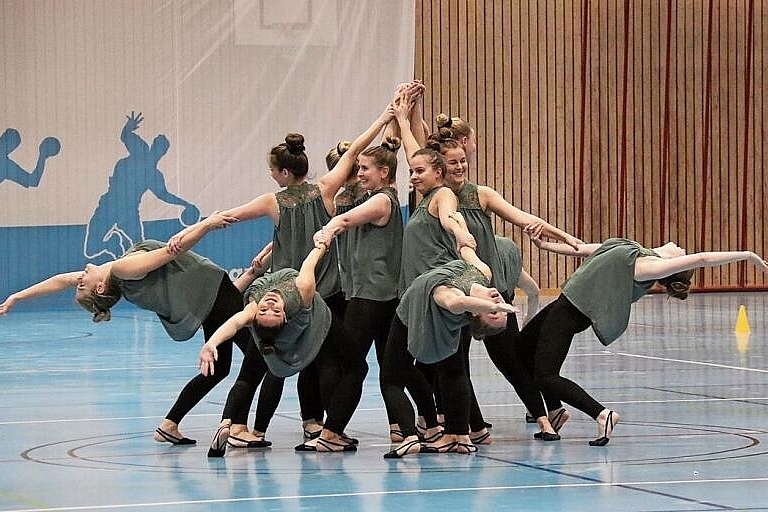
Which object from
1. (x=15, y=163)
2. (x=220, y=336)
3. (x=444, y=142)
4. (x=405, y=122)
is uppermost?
(x=15, y=163)

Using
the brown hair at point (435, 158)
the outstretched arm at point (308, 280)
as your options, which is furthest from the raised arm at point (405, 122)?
the outstretched arm at point (308, 280)

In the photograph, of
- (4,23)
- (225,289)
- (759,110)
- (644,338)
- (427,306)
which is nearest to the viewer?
(427,306)

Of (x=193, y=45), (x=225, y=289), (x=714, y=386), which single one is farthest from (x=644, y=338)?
(x=193, y=45)

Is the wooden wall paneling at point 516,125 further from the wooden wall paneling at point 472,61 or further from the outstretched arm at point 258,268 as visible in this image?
the outstretched arm at point 258,268

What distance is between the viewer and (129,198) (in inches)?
630

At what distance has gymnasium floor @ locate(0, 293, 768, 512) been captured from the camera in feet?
14.3

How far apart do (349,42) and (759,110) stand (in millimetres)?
5996

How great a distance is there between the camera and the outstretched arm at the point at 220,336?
477 cm

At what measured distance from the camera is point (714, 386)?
7754 mm

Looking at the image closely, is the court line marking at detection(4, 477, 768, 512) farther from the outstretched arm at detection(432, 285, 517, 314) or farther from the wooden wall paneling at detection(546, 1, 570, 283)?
the wooden wall paneling at detection(546, 1, 570, 283)

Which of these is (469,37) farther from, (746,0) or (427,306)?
(427,306)

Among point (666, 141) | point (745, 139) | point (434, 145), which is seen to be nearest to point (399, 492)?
point (434, 145)

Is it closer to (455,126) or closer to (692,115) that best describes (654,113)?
(692,115)

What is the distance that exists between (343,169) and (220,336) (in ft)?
4.33
